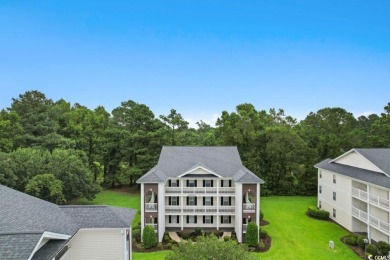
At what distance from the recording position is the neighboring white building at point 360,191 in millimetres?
25531

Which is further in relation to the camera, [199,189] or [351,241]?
[199,189]

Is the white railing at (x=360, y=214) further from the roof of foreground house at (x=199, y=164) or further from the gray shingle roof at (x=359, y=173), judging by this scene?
the roof of foreground house at (x=199, y=164)

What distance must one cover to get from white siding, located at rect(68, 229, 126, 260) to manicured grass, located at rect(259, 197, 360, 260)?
1278 centimetres

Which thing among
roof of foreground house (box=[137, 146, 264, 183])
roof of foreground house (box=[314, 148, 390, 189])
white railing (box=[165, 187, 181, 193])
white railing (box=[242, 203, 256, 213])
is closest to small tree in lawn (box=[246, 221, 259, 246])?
white railing (box=[242, 203, 256, 213])

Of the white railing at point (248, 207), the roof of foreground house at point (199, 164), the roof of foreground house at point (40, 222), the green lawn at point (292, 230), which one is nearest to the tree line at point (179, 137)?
the green lawn at point (292, 230)

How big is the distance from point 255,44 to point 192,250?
25926 mm


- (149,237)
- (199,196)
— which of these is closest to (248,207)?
(199,196)

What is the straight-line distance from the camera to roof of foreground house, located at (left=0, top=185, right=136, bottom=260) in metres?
10.6

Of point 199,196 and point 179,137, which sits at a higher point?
point 179,137

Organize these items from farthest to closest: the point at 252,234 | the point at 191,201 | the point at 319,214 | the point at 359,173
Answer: the point at 319,214
the point at 191,201
the point at 359,173
the point at 252,234

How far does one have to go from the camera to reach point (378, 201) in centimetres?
2547

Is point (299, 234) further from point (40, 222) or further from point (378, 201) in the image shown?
point (40, 222)

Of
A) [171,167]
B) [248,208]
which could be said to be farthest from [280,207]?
[171,167]

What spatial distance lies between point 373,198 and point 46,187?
109ft
